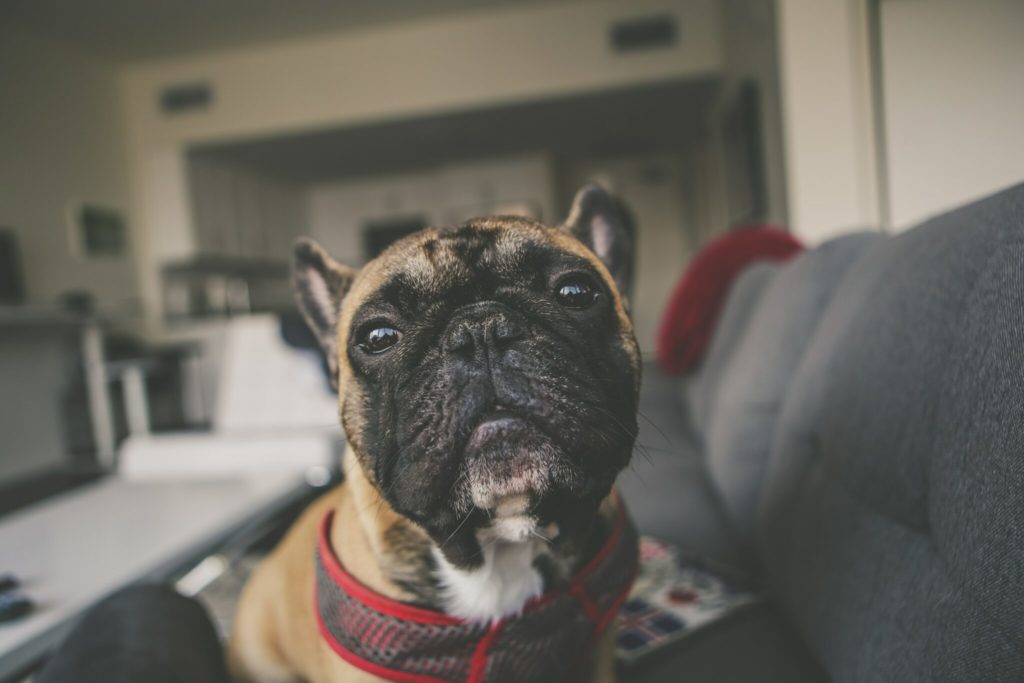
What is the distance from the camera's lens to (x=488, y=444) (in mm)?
697

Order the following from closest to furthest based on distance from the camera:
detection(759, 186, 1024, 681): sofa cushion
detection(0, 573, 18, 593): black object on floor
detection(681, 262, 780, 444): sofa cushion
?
1. detection(759, 186, 1024, 681): sofa cushion
2. detection(0, 573, 18, 593): black object on floor
3. detection(681, 262, 780, 444): sofa cushion

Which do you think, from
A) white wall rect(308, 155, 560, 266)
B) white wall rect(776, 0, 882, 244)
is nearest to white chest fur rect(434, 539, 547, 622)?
white wall rect(776, 0, 882, 244)

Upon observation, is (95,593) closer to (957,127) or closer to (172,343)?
(957,127)

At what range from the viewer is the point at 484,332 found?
723 mm

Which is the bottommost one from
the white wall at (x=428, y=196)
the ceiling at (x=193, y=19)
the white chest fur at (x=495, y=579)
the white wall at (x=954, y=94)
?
the white chest fur at (x=495, y=579)

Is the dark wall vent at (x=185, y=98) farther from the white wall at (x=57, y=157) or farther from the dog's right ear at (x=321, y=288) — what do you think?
the dog's right ear at (x=321, y=288)

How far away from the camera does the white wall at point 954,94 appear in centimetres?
82

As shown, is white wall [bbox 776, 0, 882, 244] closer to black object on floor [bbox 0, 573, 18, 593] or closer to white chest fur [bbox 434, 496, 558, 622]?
white chest fur [bbox 434, 496, 558, 622]

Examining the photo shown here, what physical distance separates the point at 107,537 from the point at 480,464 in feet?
4.52

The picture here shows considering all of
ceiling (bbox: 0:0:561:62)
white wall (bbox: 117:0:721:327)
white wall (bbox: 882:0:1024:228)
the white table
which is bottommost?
the white table

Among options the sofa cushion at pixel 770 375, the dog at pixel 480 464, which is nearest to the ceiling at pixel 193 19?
the sofa cushion at pixel 770 375

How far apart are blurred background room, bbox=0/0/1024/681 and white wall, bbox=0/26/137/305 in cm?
3

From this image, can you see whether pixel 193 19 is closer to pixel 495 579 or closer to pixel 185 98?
pixel 185 98

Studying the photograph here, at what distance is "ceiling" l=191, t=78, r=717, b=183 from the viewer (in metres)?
6.97
